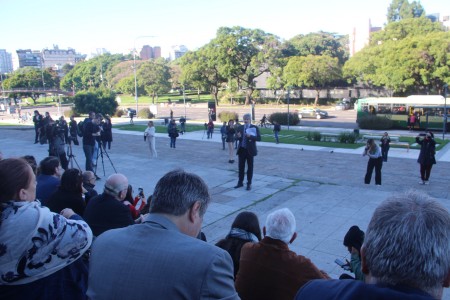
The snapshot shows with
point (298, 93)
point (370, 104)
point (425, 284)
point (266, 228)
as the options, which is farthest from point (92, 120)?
point (298, 93)

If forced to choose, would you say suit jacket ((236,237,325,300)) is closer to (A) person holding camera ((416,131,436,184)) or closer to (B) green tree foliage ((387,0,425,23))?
(A) person holding camera ((416,131,436,184))

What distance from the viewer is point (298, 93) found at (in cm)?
6231

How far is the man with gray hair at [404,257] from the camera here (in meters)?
→ 1.41

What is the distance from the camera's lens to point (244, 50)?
55.3 m

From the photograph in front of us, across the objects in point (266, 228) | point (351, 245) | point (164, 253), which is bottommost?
point (351, 245)

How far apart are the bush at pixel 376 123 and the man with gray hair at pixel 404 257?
96.6 ft

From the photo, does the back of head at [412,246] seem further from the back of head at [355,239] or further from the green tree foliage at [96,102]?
the green tree foliage at [96,102]

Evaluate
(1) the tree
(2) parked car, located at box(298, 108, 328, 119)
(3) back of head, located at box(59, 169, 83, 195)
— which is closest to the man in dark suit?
(3) back of head, located at box(59, 169, 83, 195)

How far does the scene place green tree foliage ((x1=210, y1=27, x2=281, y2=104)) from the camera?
5438cm

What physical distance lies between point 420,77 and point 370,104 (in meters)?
15.7

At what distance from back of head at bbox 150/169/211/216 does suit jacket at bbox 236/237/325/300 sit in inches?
39.5

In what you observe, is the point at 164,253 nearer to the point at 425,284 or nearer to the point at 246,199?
the point at 425,284

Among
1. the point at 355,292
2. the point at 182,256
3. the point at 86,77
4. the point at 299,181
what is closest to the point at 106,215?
the point at 182,256

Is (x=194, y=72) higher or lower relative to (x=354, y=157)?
higher
